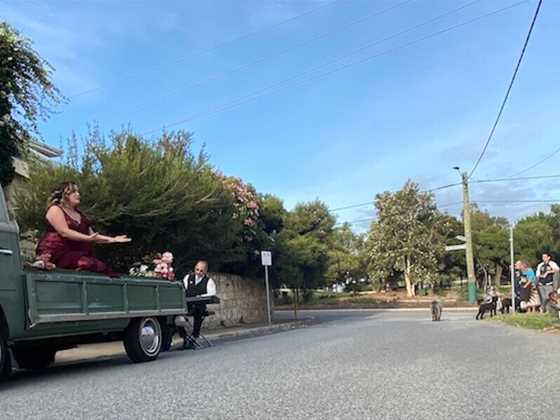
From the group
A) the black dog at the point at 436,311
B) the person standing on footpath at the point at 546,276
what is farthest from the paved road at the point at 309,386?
the black dog at the point at 436,311

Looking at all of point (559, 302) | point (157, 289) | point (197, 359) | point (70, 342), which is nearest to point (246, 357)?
point (197, 359)

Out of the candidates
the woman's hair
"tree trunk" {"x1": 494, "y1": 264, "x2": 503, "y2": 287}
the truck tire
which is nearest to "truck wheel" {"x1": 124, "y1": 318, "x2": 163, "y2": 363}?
the truck tire

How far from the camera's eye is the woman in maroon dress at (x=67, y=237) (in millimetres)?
8680

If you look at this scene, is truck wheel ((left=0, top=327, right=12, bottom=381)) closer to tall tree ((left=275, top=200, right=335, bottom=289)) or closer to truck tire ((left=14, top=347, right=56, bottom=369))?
truck tire ((left=14, top=347, right=56, bottom=369))

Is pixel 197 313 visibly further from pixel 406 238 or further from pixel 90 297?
pixel 406 238

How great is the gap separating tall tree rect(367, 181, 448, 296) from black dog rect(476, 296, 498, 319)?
89.0 feet

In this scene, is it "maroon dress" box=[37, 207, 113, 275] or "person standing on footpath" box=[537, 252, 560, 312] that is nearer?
"maroon dress" box=[37, 207, 113, 275]

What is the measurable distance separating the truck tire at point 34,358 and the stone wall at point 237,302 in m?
10.5

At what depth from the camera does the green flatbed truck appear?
748 centimetres

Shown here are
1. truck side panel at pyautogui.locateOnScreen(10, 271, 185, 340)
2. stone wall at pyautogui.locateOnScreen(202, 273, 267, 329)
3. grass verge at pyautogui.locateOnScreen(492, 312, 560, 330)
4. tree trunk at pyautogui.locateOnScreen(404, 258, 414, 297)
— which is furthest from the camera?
tree trunk at pyautogui.locateOnScreen(404, 258, 414, 297)

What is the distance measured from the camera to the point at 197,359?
32.8 feet

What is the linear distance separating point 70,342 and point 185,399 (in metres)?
3.48

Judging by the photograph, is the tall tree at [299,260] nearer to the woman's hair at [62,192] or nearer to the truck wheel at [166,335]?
the truck wheel at [166,335]

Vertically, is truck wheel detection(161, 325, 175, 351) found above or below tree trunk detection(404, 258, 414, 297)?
above
